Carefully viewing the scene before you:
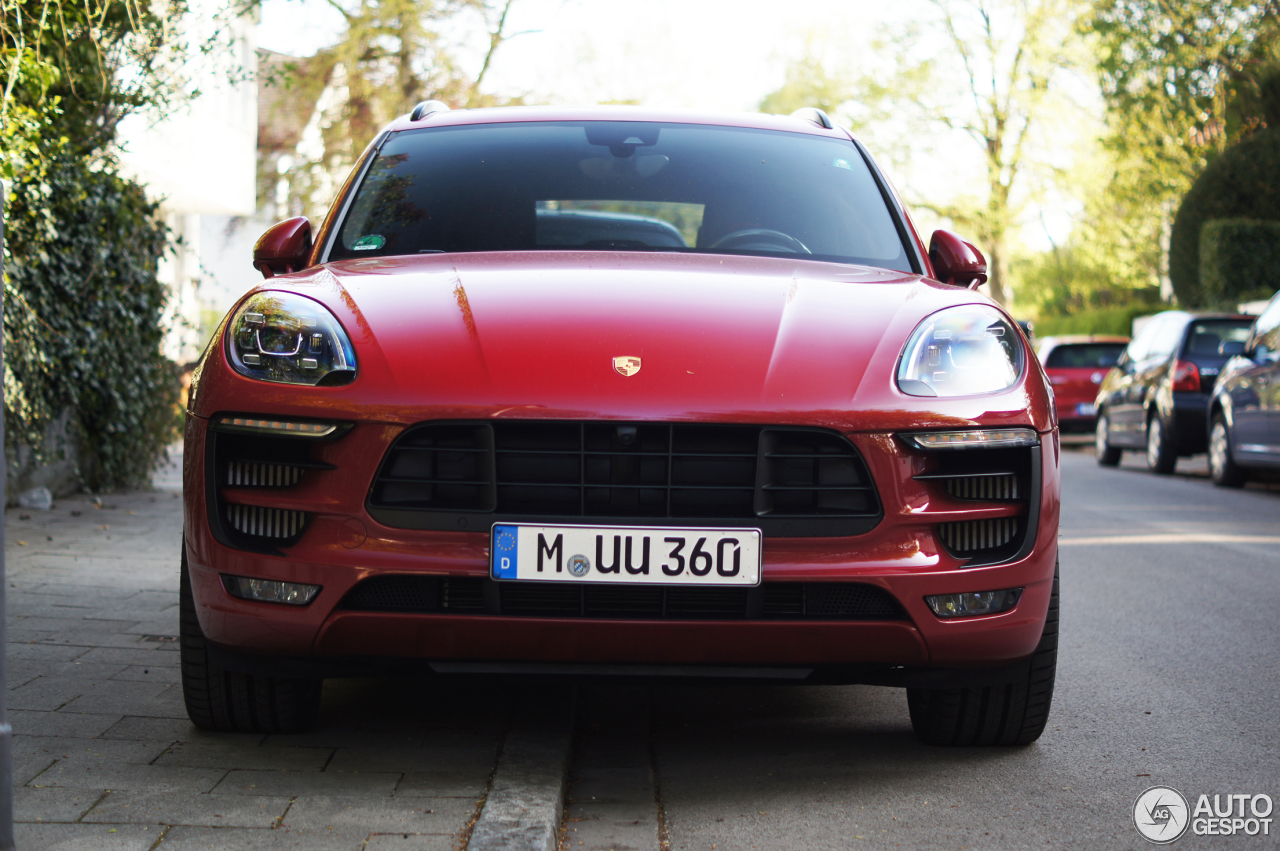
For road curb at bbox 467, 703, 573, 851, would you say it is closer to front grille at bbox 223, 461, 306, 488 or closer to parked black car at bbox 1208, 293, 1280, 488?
front grille at bbox 223, 461, 306, 488

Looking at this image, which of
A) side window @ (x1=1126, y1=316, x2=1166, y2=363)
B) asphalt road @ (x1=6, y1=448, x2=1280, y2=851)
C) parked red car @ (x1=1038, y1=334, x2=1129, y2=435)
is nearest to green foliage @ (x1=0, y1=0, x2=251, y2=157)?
asphalt road @ (x1=6, y1=448, x2=1280, y2=851)

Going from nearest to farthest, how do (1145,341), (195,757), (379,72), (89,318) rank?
(195,757)
(89,318)
(1145,341)
(379,72)

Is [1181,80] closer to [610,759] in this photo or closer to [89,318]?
[89,318]

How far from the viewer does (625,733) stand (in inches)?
153

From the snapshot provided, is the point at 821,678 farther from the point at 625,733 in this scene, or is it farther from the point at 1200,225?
the point at 1200,225

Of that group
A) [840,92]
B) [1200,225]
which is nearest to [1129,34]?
[1200,225]

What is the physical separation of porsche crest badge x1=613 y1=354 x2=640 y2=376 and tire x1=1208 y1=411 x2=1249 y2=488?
1027 cm

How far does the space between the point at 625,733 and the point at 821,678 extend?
0.95m

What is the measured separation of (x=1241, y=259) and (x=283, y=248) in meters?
19.8

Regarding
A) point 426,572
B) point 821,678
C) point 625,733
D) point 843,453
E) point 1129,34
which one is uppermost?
point 1129,34

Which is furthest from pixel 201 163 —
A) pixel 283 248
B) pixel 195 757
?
pixel 195 757

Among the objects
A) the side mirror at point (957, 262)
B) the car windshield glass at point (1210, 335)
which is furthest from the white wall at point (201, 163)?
the side mirror at point (957, 262)

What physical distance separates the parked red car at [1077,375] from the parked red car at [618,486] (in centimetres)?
1711

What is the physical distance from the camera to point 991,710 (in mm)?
3578
